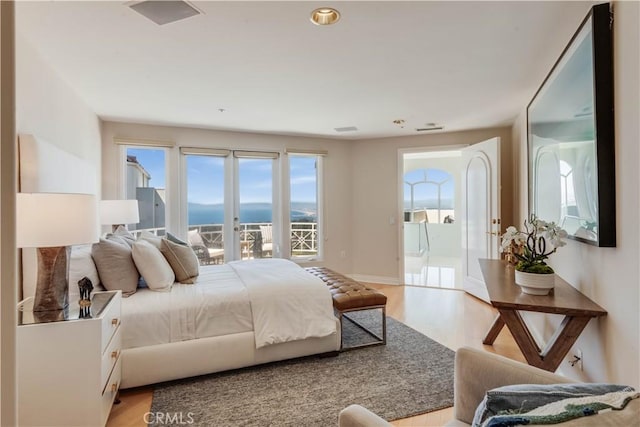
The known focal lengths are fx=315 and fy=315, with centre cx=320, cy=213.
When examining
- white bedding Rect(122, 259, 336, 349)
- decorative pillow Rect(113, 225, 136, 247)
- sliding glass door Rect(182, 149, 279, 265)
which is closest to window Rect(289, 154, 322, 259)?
sliding glass door Rect(182, 149, 279, 265)

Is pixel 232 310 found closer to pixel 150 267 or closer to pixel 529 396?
pixel 150 267

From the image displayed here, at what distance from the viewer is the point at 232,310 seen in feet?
7.68

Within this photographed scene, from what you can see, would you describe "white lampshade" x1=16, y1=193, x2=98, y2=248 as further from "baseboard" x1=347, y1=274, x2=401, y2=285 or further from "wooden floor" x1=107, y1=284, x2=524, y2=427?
"baseboard" x1=347, y1=274, x2=401, y2=285

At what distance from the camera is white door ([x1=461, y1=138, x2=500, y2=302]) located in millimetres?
3953

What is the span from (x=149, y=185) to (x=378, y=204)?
344 cm

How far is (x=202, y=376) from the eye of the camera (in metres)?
2.34

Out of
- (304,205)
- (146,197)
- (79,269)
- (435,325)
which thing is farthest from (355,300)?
(146,197)

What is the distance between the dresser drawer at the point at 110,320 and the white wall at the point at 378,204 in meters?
3.89

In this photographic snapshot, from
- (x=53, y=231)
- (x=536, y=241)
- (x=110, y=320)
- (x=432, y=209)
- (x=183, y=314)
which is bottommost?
(x=183, y=314)

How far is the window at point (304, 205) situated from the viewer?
5.17m

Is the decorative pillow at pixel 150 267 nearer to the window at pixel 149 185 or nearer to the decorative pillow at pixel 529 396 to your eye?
the window at pixel 149 185

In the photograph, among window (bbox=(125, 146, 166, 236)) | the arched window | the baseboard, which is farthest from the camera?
the arched window

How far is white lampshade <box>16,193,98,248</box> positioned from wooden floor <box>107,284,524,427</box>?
1.16 metres

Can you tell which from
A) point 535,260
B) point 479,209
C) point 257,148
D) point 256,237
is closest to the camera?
point 535,260
